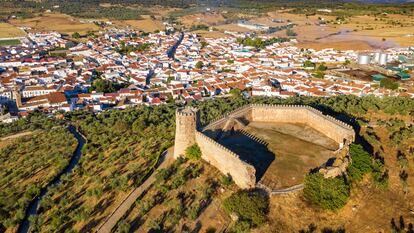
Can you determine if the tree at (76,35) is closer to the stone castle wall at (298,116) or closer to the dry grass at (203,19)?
the dry grass at (203,19)

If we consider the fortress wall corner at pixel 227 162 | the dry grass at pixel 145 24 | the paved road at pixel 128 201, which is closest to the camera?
the fortress wall corner at pixel 227 162

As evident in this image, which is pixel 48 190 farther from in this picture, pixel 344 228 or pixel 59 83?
pixel 59 83

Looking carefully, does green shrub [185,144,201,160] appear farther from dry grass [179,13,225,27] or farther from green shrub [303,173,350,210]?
dry grass [179,13,225,27]

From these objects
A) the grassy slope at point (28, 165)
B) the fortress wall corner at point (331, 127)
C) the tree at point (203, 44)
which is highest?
the fortress wall corner at point (331, 127)

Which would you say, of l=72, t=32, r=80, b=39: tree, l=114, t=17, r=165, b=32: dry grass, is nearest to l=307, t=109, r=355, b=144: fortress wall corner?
l=72, t=32, r=80, b=39: tree

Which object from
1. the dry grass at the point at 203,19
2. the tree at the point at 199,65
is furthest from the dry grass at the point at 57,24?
the tree at the point at 199,65

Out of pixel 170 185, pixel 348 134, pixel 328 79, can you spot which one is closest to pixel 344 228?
pixel 348 134

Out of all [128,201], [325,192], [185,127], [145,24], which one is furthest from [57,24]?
[325,192]
